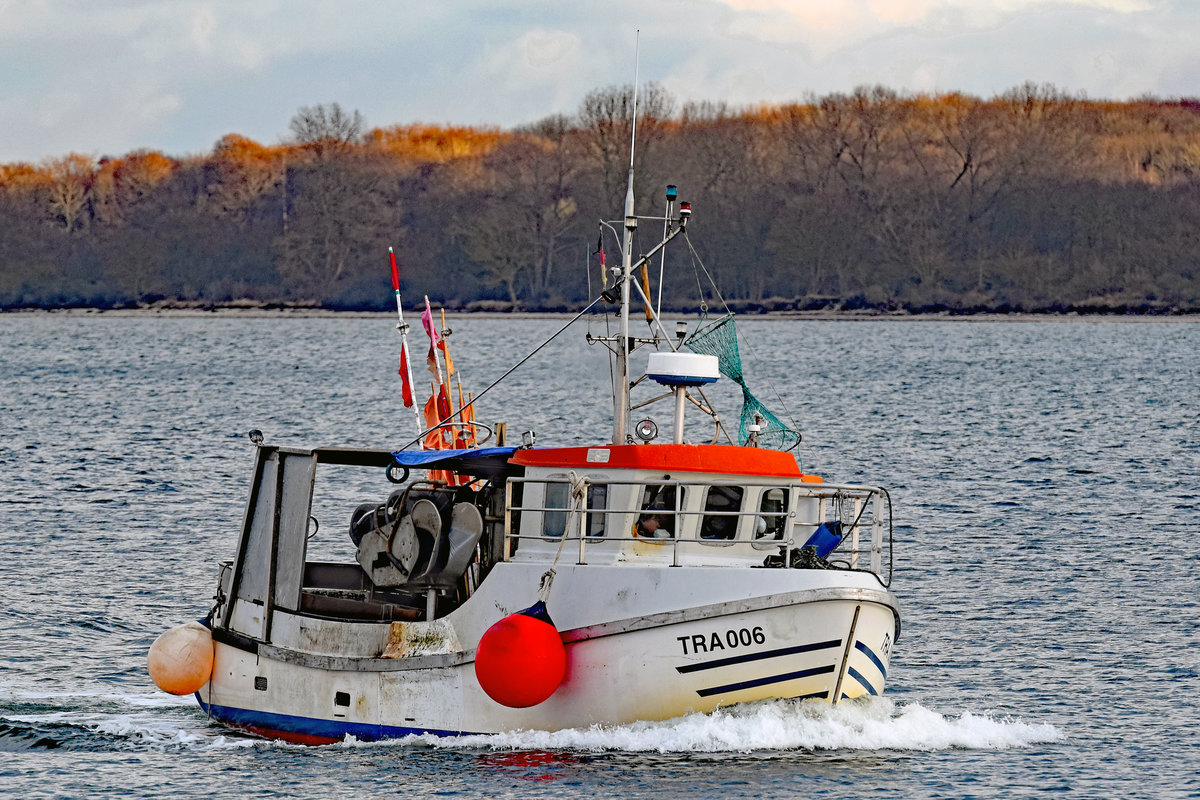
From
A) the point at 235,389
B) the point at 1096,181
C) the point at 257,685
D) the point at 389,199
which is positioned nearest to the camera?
the point at 257,685

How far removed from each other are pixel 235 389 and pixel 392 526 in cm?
6310

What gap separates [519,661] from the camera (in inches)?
626

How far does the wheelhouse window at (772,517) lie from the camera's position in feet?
56.7

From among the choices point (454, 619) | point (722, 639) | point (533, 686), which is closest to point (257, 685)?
point (454, 619)

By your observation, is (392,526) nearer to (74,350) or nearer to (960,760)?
(960,760)

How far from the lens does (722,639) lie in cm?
1609

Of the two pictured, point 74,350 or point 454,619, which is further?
point 74,350

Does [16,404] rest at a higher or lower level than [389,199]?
lower

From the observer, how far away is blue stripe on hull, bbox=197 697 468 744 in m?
17.4

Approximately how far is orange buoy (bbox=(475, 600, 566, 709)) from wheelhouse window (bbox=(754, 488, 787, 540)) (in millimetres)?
2611

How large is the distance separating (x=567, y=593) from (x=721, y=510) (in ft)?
6.26

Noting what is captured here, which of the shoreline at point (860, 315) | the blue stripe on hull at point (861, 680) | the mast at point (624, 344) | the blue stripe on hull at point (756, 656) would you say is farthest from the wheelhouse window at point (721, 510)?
the shoreline at point (860, 315)

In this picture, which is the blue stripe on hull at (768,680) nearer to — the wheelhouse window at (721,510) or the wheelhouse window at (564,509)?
the wheelhouse window at (721,510)

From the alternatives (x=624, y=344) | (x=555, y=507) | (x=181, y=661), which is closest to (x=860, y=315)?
(x=624, y=344)
